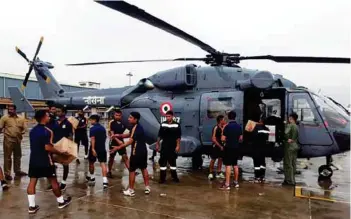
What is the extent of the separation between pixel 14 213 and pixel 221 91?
5618 millimetres

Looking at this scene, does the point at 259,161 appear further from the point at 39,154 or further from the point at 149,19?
the point at 39,154

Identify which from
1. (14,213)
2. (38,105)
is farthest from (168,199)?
(38,105)

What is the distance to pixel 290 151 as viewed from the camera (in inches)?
292

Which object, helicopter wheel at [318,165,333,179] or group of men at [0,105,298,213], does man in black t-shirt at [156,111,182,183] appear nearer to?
group of men at [0,105,298,213]

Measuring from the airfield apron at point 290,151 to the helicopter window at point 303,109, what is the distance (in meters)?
0.72

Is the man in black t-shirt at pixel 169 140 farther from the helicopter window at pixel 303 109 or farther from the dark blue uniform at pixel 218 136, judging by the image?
the helicopter window at pixel 303 109

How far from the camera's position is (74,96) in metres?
11.9

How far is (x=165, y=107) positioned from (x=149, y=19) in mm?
3537

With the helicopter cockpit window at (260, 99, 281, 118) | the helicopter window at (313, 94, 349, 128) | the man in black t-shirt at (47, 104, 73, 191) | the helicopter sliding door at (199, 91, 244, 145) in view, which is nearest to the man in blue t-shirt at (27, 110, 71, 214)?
the man in black t-shirt at (47, 104, 73, 191)

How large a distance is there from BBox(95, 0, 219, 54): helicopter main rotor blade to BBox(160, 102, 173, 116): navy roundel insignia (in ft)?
6.35

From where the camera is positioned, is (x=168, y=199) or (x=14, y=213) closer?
(x=14, y=213)

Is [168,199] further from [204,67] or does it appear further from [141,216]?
[204,67]

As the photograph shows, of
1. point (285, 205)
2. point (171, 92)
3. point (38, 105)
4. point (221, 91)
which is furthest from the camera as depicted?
point (38, 105)

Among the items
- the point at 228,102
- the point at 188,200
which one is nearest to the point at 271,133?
the point at 228,102
